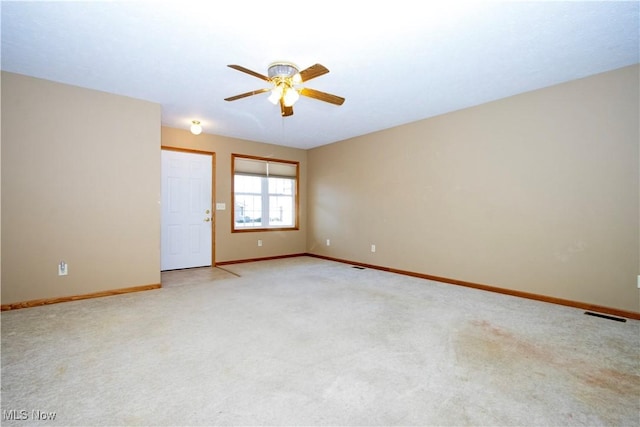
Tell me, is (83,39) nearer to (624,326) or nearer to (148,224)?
(148,224)

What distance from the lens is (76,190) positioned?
354 centimetres

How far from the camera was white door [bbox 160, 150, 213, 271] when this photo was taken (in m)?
5.22

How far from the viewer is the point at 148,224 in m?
4.04

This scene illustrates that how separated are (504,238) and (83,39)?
5012mm

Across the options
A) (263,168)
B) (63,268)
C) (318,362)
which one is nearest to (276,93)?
(318,362)

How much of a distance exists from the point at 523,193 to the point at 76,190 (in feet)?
17.9

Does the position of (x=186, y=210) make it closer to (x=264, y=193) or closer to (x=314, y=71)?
(x=264, y=193)

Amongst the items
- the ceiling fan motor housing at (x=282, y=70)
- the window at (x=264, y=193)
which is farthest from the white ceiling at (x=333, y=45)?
the window at (x=264, y=193)

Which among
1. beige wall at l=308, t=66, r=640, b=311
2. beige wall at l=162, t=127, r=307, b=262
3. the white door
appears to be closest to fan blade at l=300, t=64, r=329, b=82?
beige wall at l=308, t=66, r=640, b=311

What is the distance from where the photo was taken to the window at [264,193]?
6.15m

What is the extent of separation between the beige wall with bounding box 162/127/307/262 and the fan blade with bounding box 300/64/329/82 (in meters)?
3.45

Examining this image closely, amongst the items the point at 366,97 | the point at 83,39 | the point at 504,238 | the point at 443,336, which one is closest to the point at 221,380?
the point at 443,336

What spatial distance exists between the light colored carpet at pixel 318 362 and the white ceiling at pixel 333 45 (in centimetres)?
254

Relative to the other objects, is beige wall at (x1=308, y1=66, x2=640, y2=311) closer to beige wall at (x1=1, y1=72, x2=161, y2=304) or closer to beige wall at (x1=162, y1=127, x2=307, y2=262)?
beige wall at (x1=162, y1=127, x2=307, y2=262)
